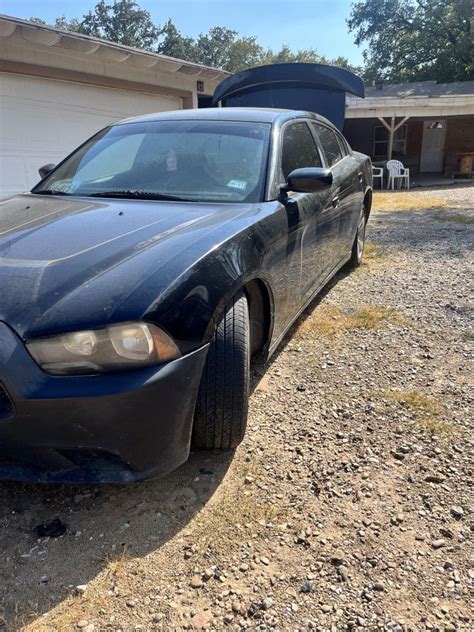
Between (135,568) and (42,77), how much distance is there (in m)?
7.55

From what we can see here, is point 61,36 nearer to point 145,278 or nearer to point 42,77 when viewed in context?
point 42,77

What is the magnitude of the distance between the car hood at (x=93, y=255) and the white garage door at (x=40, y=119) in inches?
202

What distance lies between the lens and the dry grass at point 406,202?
1095cm

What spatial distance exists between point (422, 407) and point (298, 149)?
1.95 m

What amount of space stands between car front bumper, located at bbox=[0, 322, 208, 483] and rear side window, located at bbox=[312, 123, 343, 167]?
2.93 metres

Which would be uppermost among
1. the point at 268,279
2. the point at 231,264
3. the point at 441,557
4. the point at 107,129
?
the point at 107,129

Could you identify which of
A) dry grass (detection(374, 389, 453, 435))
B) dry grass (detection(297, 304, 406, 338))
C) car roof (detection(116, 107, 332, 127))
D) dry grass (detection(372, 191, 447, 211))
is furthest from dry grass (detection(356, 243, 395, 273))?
dry grass (detection(372, 191, 447, 211))

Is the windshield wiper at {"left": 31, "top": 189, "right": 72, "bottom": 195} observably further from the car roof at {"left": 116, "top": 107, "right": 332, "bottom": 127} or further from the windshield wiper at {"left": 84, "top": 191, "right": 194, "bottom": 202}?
the car roof at {"left": 116, "top": 107, "right": 332, "bottom": 127}

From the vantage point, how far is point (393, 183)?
15695 millimetres

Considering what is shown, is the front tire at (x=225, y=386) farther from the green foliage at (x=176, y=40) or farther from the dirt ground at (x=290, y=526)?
the green foliage at (x=176, y=40)

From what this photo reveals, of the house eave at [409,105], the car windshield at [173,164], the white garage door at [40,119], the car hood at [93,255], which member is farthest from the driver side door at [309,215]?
the house eave at [409,105]

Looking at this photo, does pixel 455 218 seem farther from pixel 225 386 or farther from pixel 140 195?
pixel 225 386

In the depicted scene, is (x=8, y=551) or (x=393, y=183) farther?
(x=393, y=183)

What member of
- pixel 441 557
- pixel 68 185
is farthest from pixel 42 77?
pixel 441 557
